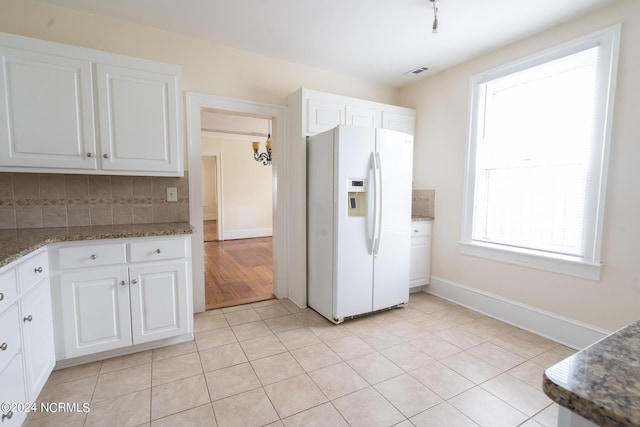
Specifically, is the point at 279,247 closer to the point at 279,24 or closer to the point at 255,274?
the point at 255,274

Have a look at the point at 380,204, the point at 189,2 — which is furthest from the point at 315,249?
the point at 189,2

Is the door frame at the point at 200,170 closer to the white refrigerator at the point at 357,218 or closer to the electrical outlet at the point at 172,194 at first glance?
the electrical outlet at the point at 172,194

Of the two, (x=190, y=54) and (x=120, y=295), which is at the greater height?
(x=190, y=54)

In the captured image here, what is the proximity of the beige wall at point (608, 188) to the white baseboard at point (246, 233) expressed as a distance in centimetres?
487

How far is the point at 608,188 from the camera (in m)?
2.12

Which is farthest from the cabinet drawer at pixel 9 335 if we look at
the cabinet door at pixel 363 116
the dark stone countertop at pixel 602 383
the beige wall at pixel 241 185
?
the beige wall at pixel 241 185

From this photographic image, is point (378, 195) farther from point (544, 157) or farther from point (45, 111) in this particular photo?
point (45, 111)

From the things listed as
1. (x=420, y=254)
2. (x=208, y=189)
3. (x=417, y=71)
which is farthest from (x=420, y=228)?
(x=208, y=189)

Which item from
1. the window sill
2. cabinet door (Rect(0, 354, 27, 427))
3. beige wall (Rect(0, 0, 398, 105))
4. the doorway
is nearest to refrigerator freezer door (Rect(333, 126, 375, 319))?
beige wall (Rect(0, 0, 398, 105))

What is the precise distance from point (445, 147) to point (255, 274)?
3003 mm

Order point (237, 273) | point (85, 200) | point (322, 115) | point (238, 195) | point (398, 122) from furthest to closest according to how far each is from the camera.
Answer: point (238, 195), point (237, 273), point (398, 122), point (322, 115), point (85, 200)

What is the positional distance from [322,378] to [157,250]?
1.44 meters

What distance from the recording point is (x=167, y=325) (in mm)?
2178

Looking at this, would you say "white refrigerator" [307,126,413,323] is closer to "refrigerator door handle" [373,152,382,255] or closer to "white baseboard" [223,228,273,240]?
"refrigerator door handle" [373,152,382,255]
